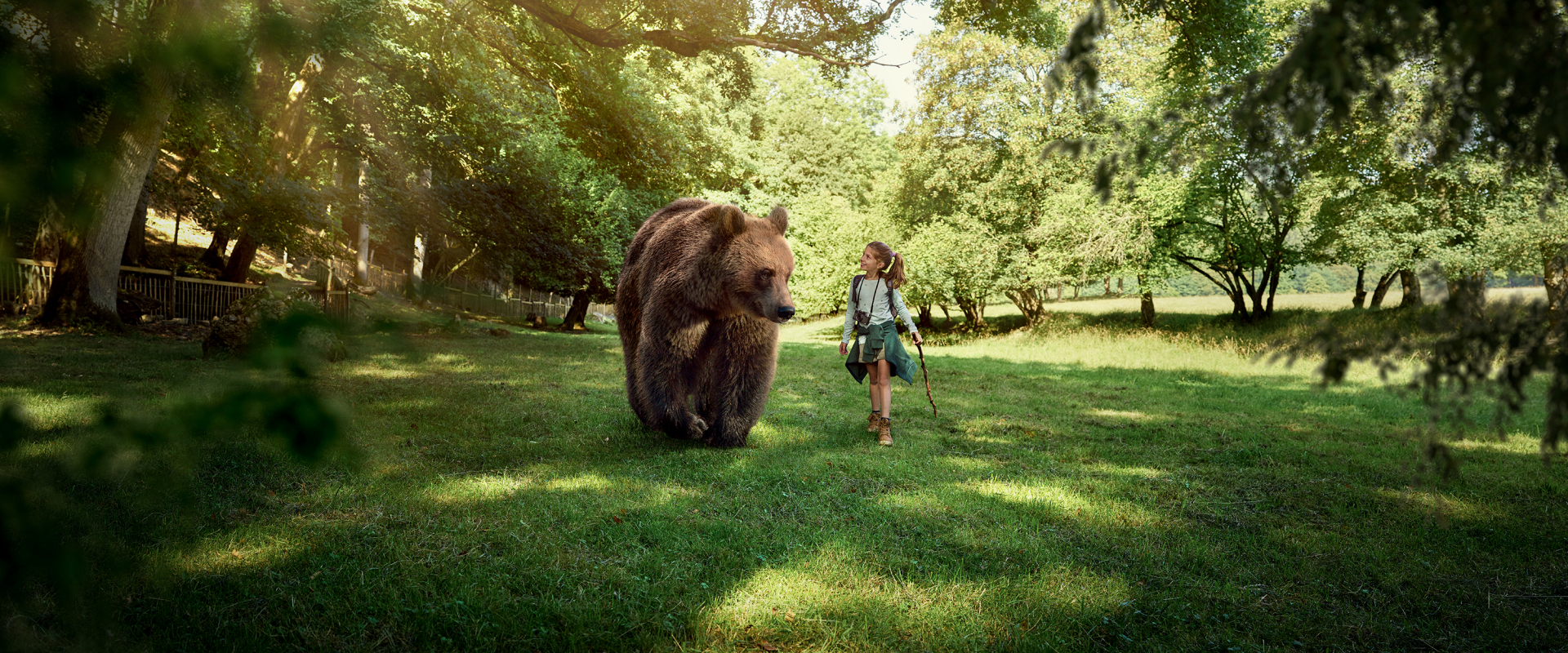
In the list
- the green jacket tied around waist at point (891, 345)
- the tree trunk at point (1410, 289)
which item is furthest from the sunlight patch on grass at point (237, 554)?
the tree trunk at point (1410, 289)

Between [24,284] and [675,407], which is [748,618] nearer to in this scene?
[675,407]

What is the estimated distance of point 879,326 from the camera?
300 inches

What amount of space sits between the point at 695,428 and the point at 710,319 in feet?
3.38

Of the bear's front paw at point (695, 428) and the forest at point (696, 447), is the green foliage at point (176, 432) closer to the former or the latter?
the forest at point (696, 447)

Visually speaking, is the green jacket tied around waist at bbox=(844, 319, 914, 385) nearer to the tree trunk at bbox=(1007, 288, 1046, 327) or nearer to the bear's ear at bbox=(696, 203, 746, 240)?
the bear's ear at bbox=(696, 203, 746, 240)

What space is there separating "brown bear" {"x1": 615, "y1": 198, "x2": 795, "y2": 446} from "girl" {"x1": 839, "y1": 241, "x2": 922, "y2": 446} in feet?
4.33

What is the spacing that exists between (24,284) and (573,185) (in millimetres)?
16198

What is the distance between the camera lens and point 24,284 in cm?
1311

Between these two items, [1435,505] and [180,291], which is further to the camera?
[180,291]

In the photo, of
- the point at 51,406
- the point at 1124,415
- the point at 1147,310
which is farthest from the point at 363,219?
the point at 1147,310

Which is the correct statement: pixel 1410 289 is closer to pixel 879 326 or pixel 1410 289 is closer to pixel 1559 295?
pixel 879 326

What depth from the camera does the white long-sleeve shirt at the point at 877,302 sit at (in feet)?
25.1

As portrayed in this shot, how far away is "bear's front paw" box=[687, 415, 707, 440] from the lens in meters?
6.47

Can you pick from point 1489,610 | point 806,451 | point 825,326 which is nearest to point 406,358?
point 1489,610
